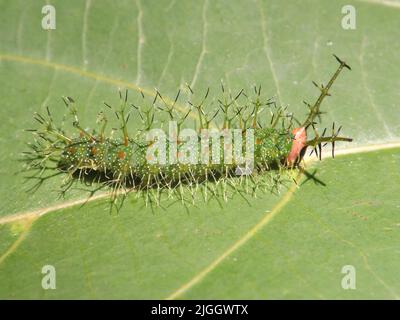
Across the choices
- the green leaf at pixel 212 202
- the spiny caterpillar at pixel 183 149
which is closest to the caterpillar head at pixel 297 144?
the spiny caterpillar at pixel 183 149

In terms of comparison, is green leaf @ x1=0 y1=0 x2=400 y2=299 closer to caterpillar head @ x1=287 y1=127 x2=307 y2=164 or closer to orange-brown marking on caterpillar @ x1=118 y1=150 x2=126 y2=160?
caterpillar head @ x1=287 y1=127 x2=307 y2=164

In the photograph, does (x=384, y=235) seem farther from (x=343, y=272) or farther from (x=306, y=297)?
(x=306, y=297)

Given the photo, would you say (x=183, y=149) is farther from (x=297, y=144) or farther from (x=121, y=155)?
(x=297, y=144)

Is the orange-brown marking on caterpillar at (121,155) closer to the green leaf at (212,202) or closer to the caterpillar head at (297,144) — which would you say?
the green leaf at (212,202)

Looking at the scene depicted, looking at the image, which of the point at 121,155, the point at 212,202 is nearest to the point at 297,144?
the point at 212,202

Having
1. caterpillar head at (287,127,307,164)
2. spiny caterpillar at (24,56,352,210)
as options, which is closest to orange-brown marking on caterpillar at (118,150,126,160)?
spiny caterpillar at (24,56,352,210)
